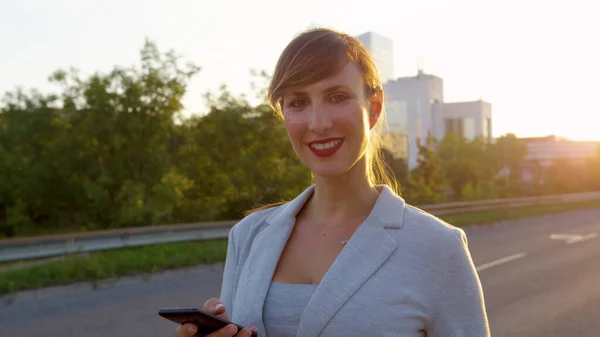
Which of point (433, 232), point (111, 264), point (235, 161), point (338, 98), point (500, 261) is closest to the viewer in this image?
point (433, 232)

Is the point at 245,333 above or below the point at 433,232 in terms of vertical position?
below

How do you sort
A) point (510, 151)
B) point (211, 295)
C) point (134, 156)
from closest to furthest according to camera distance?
point (211, 295)
point (134, 156)
point (510, 151)

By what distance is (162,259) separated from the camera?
429 inches

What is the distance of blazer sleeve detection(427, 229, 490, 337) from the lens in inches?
68.1

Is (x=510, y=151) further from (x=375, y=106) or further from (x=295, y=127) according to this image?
(x=295, y=127)

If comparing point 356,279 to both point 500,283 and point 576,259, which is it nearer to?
point 500,283

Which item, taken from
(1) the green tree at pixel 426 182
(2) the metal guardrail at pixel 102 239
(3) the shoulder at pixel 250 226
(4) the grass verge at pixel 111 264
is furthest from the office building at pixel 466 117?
(3) the shoulder at pixel 250 226

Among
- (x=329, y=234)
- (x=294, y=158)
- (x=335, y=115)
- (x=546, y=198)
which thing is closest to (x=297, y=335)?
(x=329, y=234)

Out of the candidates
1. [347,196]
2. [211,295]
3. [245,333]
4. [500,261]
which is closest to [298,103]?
[347,196]

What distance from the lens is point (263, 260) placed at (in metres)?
2.00

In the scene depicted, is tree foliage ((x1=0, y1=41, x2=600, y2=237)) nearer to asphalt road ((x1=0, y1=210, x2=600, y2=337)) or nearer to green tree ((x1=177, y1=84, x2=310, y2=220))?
green tree ((x1=177, y1=84, x2=310, y2=220))

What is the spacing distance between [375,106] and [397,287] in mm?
596

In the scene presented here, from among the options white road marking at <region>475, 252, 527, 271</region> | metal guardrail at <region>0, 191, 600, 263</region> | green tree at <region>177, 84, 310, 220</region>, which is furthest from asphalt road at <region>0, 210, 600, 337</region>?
green tree at <region>177, 84, 310, 220</region>

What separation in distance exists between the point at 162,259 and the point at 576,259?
Answer: 7.88 meters
